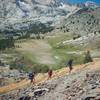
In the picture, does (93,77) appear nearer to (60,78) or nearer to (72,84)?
(72,84)

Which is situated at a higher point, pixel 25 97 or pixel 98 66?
pixel 98 66

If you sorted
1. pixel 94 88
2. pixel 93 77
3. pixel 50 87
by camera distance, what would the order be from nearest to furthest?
pixel 94 88 → pixel 93 77 → pixel 50 87

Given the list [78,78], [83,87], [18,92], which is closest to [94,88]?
[83,87]

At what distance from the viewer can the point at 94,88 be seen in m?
56.8

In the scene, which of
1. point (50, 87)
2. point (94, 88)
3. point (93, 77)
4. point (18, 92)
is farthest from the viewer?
point (18, 92)

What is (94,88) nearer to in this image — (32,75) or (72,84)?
(72,84)

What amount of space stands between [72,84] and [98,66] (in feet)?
26.2

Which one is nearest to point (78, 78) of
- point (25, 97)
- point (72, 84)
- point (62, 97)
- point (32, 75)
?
point (72, 84)

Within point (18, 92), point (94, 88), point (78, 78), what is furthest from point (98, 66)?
point (18, 92)

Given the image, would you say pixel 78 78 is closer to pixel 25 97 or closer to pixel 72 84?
pixel 72 84

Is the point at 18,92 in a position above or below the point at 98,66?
below

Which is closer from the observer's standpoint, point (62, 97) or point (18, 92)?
point (62, 97)

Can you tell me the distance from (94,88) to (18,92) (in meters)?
19.3

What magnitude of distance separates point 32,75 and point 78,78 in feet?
48.4
